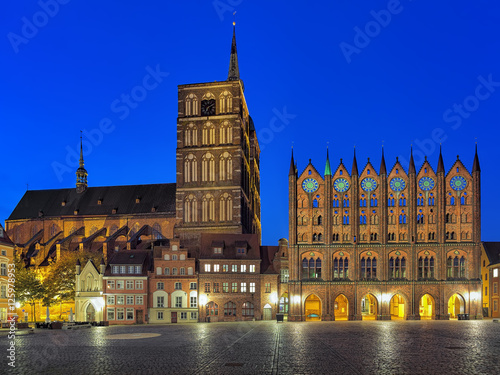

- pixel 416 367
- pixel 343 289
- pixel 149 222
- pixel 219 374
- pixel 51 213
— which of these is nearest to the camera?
pixel 219 374

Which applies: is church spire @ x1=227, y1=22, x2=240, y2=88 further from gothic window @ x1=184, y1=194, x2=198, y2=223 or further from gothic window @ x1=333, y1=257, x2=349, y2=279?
gothic window @ x1=333, y1=257, x2=349, y2=279

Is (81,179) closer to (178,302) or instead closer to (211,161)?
(211,161)

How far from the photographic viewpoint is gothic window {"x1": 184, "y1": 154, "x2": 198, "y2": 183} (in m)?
97.1

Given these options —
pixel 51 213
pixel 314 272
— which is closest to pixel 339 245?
pixel 314 272

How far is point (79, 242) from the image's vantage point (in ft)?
324

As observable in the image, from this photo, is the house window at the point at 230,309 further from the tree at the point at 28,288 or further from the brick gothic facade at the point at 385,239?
the tree at the point at 28,288

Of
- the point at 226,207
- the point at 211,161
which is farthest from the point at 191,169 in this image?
the point at 226,207

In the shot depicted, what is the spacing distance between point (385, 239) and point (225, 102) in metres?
39.7

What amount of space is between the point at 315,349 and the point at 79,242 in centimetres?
7475

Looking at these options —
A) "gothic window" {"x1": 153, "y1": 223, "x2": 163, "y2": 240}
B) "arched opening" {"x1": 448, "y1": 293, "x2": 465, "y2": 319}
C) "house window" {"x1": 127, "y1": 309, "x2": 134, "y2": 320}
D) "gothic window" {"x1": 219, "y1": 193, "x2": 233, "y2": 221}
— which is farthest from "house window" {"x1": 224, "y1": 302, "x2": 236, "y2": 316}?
"arched opening" {"x1": 448, "y1": 293, "x2": 465, "y2": 319}

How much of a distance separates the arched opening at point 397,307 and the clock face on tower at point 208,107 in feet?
144

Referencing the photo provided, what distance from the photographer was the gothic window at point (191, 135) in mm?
98062

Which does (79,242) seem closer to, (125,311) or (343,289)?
(125,311)

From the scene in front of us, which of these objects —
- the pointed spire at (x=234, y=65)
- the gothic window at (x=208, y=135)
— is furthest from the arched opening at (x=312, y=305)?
the pointed spire at (x=234, y=65)
